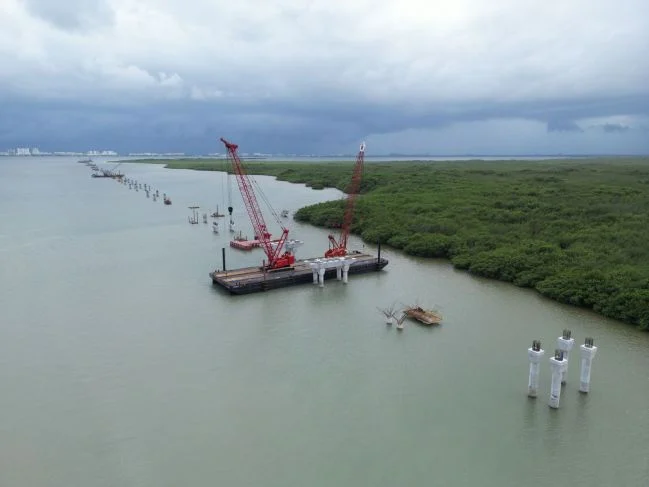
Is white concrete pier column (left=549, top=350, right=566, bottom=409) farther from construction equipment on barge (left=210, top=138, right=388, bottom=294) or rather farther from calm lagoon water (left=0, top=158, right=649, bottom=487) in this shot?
construction equipment on barge (left=210, top=138, right=388, bottom=294)

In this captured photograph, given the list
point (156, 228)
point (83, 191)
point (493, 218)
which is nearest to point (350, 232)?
point (493, 218)

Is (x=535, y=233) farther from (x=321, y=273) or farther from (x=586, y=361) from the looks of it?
(x=586, y=361)

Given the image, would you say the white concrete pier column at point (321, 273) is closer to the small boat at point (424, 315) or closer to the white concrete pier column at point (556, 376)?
the small boat at point (424, 315)

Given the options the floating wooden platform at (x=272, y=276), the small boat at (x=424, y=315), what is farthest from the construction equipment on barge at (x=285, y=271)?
the small boat at (x=424, y=315)

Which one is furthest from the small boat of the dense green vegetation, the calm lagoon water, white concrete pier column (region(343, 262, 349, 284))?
the dense green vegetation

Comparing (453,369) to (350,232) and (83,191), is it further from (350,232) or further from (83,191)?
(83,191)

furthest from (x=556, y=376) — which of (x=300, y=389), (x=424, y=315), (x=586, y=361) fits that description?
(x=424, y=315)
